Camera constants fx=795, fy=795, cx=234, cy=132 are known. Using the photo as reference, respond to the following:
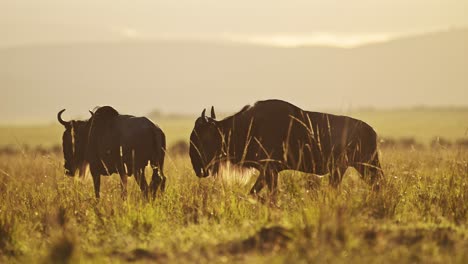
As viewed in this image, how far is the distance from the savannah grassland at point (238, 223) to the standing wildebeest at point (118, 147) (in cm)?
32

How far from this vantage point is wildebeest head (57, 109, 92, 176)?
11.4 m

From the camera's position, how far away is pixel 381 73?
196 meters

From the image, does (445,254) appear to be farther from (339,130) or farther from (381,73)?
(381,73)

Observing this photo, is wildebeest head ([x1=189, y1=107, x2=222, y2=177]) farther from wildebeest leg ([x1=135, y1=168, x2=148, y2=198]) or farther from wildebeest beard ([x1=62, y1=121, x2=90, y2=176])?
wildebeest beard ([x1=62, y1=121, x2=90, y2=176])

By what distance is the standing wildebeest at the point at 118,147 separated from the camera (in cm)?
1048

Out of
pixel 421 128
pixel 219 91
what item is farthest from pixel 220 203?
pixel 219 91

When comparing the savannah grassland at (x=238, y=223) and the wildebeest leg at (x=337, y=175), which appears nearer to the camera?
the savannah grassland at (x=238, y=223)

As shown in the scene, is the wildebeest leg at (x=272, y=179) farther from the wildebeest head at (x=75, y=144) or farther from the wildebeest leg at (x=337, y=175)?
the wildebeest head at (x=75, y=144)

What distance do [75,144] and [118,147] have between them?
1176 millimetres

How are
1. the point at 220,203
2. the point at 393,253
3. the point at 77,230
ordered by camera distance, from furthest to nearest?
the point at 220,203 → the point at 77,230 → the point at 393,253

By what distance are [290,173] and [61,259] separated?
205 inches

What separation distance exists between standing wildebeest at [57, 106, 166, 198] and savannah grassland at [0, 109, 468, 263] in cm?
32

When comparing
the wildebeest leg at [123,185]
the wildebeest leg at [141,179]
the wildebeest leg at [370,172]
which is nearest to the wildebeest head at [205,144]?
the wildebeest leg at [141,179]

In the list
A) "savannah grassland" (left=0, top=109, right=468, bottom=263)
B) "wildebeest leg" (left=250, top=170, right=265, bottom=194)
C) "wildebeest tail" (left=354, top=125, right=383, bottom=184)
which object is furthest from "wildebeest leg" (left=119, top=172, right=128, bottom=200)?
"wildebeest tail" (left=354, top=125, right=383, bottom=184)
